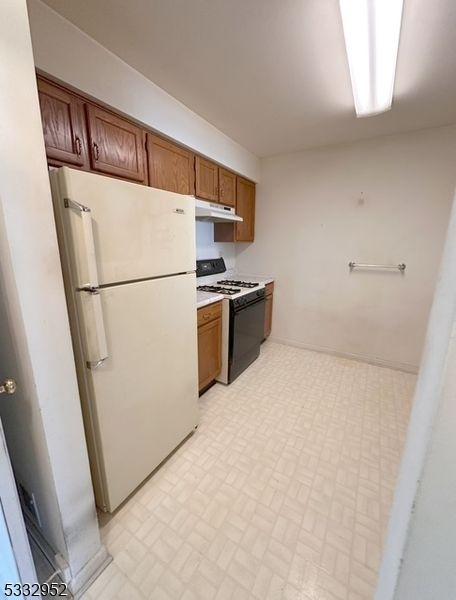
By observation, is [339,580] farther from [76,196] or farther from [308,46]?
[308,46]

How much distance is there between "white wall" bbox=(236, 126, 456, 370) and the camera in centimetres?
248

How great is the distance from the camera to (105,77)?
1.42 m

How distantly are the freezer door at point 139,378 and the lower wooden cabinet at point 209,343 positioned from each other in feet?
1.33

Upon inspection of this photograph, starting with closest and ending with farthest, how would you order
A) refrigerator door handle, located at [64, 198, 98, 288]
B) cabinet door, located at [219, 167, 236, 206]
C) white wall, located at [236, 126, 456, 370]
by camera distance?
refrigerator door handle, located at [64, 198, 98, 288], white wall, located at [236, 126, 456, 370], cabinet door, located at [219, 167, 236, 206]

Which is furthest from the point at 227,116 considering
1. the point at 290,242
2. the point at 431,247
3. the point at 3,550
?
the point at 3,550

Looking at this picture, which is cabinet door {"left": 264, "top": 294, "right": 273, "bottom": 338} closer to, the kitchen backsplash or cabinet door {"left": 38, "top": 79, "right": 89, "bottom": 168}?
the kitchen backsplash

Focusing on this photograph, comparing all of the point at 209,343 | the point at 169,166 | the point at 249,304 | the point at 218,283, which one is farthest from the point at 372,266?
the point at 169,166

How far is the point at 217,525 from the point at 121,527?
49 cm

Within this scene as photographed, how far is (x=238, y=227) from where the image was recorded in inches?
119

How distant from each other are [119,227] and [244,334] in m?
1.76

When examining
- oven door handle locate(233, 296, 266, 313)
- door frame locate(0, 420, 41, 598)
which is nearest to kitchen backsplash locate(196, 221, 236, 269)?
oven door handle locate(233, 296, 266, 313)

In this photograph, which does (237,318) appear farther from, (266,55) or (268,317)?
(266,55)

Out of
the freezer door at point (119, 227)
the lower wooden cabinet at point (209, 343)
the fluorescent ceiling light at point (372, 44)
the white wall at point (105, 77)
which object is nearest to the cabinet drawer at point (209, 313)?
the lower wooden cabinet at point (209, 343)

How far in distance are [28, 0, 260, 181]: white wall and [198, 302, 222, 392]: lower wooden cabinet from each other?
4.61 feet
